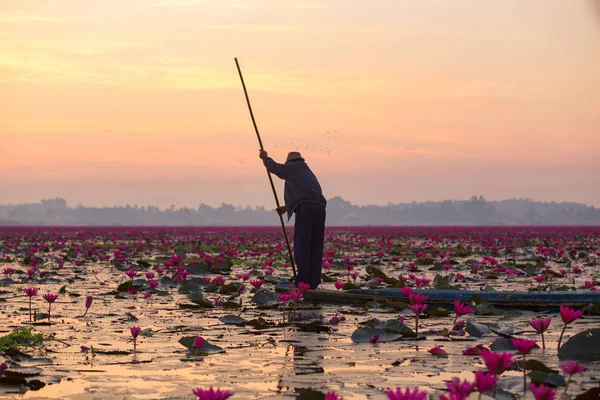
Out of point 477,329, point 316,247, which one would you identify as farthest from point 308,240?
point 477,329

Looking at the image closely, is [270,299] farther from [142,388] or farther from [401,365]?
[142,388]

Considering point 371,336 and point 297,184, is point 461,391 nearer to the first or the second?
point 371,336

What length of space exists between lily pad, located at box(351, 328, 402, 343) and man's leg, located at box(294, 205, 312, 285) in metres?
4.25

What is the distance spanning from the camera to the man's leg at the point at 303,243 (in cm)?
1112

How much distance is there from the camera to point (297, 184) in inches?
445

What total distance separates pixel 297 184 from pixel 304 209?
1.24 feet

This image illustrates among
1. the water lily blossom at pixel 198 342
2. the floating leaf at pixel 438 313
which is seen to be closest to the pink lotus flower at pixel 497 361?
the water lily blossom at pixel 198 342

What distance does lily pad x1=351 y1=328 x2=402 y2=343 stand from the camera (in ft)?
22.5

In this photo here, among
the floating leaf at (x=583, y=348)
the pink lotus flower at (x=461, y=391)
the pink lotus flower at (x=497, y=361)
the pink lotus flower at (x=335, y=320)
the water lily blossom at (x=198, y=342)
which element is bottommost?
the pink lotus flower at (x=335, y=320)

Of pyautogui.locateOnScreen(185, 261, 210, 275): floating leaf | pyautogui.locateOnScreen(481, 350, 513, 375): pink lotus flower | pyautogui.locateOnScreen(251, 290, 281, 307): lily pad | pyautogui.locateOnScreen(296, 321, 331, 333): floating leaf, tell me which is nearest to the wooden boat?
pyautogui.locateOnScreen(251, 290, 281, 307): lily pad

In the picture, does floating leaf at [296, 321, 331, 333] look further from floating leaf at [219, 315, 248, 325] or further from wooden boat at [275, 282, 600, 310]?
wooden boat at [275, 282, 600, 310]

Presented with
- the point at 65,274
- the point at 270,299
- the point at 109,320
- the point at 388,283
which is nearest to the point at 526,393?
the point at 109,320

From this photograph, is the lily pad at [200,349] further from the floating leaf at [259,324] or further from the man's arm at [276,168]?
the man's arm at [276,168]

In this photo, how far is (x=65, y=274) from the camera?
15.6 metres
